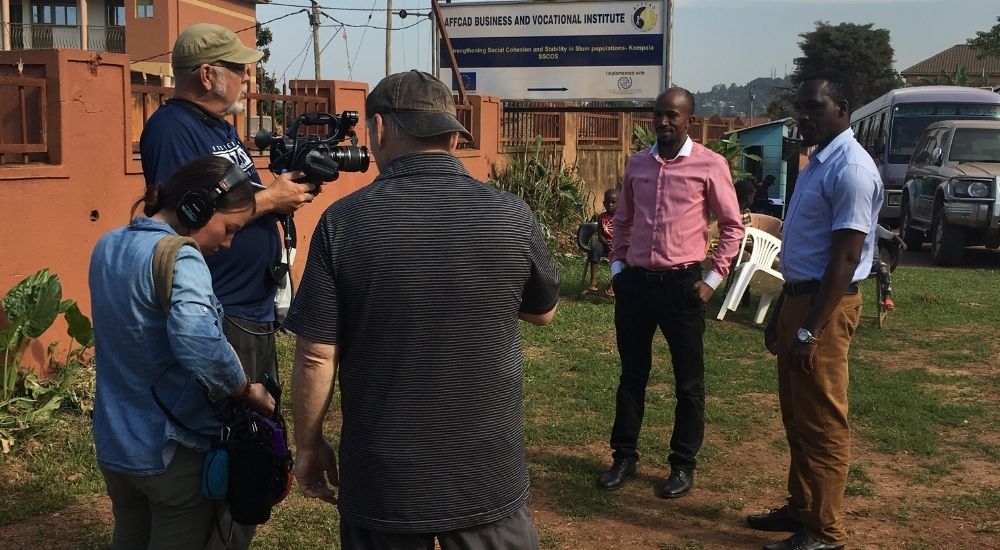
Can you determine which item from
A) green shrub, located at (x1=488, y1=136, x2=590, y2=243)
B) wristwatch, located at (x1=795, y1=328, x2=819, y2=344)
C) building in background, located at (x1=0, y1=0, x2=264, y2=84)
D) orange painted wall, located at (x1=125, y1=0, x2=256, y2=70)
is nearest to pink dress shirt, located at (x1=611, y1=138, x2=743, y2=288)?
wristwatch, located at (x1=795, y1=328, x2=819, y2=344)

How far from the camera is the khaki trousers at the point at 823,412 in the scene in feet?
13.8

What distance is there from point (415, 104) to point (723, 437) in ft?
13.9

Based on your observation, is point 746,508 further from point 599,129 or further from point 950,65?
point 950,65

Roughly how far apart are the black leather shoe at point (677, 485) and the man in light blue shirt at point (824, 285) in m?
0.85

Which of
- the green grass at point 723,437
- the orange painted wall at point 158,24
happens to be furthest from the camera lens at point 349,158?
A: the orange painted wall at point 158,24

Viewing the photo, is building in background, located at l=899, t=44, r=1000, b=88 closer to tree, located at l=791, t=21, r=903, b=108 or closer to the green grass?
tree, located at l=791, t=21, r=903, b=108

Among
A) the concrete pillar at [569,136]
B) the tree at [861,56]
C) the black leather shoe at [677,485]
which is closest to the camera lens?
the black leather shoe at [677,485]

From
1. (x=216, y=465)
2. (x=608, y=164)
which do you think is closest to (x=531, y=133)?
(x=608, y=164)

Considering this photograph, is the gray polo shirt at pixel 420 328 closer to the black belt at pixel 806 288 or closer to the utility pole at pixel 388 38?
the black belt at pixel 806 288

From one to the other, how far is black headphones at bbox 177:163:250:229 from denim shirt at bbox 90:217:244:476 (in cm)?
6

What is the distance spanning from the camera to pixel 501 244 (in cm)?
258

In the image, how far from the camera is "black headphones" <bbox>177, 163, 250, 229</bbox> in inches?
110

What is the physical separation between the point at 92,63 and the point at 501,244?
15.4 ft

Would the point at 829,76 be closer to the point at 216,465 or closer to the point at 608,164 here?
the point at 216,465
